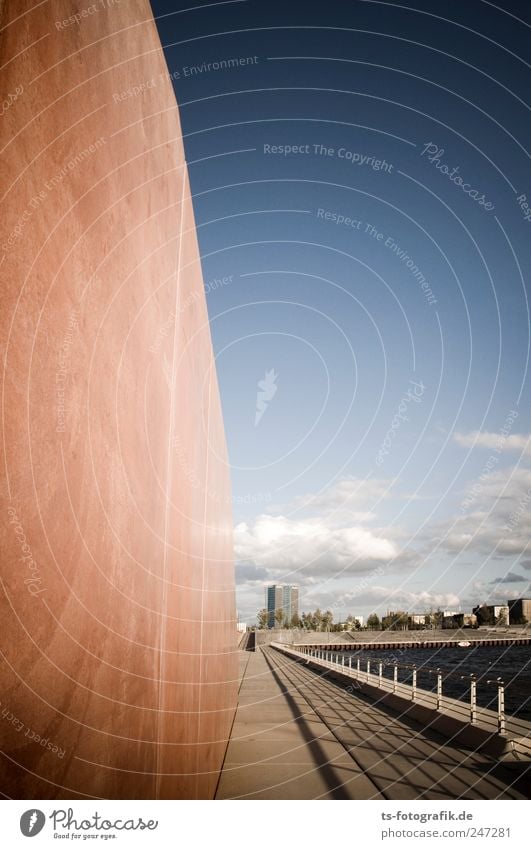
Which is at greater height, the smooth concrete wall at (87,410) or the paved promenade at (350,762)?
the smooth concrete wall at (87,410)

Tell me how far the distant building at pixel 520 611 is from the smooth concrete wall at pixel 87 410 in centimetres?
14472

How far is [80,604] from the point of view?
1649 millimetres

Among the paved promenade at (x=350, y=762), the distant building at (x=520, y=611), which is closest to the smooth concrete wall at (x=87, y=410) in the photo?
the paved promenade at (x=350, y=762)

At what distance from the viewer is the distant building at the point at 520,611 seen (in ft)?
418

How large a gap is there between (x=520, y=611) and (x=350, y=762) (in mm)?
142848

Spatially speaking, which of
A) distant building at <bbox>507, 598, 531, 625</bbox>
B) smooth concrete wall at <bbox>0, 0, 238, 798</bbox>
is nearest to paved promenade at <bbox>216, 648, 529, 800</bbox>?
smooth concrete wall at <bbox>0, 0, 238, 798</bbox>

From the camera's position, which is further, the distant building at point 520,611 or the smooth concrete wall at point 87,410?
the distant building at point 520,611

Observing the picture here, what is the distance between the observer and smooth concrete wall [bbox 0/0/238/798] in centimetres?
124
